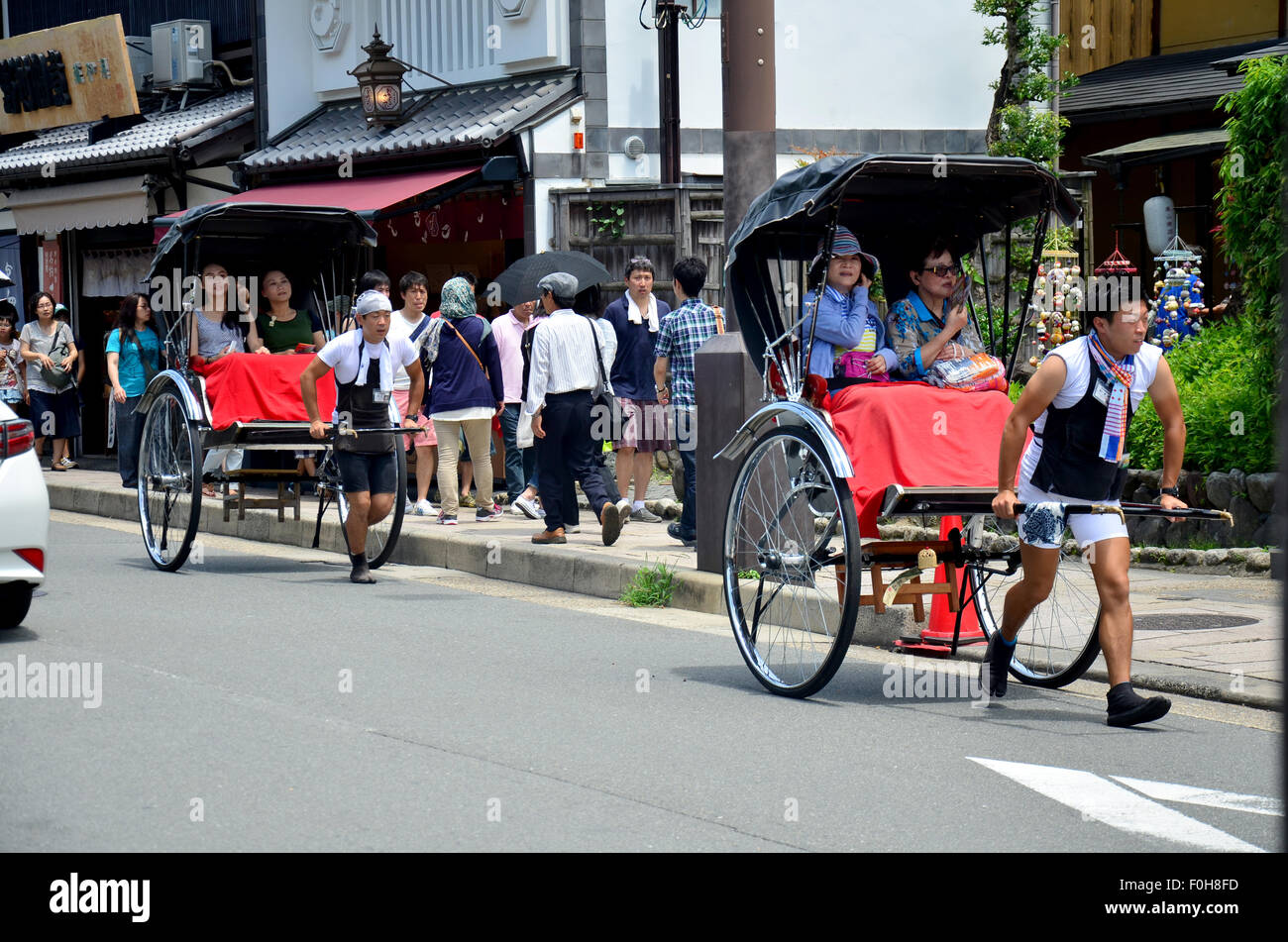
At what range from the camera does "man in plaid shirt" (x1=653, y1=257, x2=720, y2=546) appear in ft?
38.4

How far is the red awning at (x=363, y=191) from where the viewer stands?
55.0ft

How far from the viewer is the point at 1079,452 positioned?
6832 mm

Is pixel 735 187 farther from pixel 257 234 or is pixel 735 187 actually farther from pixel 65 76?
pixel 65 76

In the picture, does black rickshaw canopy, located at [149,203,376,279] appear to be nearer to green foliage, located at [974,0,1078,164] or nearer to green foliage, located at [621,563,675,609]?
green foliage, located at [621,563,675,609]

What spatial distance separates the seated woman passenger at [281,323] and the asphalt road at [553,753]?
417cm

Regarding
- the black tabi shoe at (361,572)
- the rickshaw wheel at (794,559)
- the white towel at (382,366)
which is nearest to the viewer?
the rickshaw wheel at (794,559)

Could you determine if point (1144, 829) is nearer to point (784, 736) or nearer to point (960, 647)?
point (784, 736)

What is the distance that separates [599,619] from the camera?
975cm

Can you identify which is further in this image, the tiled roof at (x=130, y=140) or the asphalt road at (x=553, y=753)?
the tiled roof at (x=130, y=140)

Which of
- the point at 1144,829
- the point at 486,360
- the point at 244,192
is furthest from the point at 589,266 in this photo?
the point at 1144,829

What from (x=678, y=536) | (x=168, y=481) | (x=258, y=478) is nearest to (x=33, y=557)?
(x=168, y=481)

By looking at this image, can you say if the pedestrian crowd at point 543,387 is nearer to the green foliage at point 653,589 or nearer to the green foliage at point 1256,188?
the green foliage at point 653,589

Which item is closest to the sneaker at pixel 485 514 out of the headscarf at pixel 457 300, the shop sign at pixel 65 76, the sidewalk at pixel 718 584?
the sidewalk at pixel 718 584

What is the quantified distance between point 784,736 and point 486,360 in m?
8.02
